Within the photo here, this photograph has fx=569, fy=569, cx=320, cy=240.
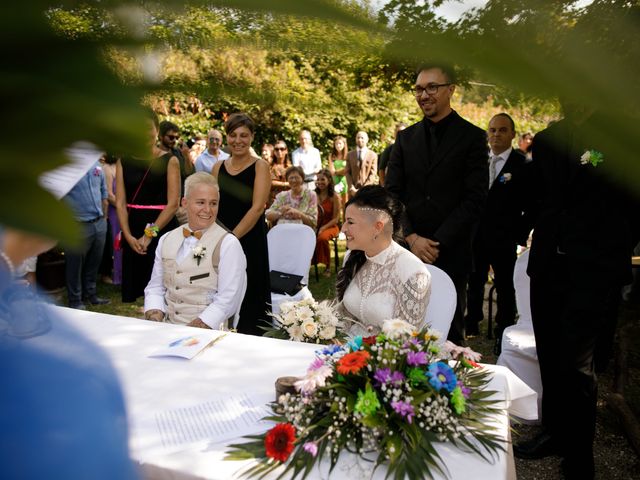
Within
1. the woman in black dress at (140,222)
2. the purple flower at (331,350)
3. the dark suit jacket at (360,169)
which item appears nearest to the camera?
the purple flower at (331,350)

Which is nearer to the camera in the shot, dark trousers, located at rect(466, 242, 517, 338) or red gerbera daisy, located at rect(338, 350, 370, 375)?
red gerbera daisy, located at rect(338, 350, 370, 375)

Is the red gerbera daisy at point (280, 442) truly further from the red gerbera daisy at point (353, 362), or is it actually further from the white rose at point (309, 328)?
the white rose at point (309, 328)

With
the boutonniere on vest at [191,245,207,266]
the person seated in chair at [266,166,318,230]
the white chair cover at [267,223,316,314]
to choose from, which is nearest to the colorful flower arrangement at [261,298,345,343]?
the boutonniere on vest at [191,245,207,266]

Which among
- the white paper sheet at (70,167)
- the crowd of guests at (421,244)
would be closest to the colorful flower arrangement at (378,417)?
the crowd of guests at (421,244)

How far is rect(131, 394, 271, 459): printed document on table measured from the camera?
1.55m

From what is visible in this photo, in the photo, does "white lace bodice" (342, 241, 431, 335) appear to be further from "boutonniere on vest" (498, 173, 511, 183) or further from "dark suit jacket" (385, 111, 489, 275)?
"boutonniere on vest" (498, 173, 511, 183)

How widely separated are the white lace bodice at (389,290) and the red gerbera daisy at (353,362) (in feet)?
3.31

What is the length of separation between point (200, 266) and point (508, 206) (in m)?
2.79

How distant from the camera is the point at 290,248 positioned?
15.0ft

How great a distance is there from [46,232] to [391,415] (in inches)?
54.6

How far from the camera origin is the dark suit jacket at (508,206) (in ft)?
15.1

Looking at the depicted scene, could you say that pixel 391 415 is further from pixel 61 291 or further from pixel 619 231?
pixel 61 291

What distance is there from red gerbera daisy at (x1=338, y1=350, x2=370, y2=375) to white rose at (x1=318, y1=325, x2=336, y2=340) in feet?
2.41

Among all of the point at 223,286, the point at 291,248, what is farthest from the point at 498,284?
the point at 223,286
